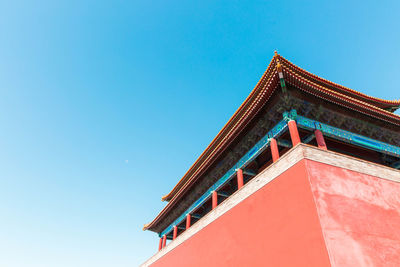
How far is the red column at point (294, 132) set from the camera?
6039 mm

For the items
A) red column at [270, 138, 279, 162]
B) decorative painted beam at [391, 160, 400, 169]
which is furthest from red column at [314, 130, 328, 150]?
decorative painted beam at [391, 160, 400, 169]

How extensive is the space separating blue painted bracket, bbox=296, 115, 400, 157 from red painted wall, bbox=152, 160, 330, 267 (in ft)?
6.40

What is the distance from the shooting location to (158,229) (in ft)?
48.0

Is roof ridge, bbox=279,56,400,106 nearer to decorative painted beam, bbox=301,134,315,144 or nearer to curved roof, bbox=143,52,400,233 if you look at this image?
curved roof, bbox=143,52,400,233

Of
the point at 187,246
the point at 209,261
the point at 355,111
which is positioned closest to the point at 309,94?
the point at 355,111

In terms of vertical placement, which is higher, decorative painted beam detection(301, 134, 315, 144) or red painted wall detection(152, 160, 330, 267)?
decorative painted beam detection(301, 134, 315, 144)

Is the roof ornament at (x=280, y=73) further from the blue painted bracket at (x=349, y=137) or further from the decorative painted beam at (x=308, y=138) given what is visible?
the decorative painted beam at (x=308, y=138)

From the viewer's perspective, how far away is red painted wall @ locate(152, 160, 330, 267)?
438 centimetres

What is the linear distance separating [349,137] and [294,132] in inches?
83.3

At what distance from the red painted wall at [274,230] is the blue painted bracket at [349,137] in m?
1.95

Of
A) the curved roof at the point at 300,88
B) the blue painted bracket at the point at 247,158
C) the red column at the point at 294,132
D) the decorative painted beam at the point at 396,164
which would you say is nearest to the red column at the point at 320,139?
the red column at the point at 294,132

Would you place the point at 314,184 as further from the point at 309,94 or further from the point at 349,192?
the point at 309,94

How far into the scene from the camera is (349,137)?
7.11 m

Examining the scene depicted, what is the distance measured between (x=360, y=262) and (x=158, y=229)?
12232 millimetres
